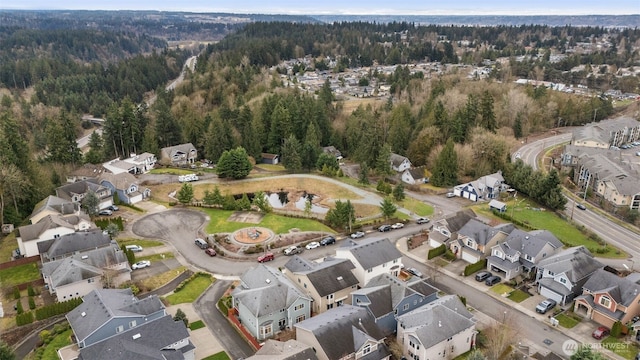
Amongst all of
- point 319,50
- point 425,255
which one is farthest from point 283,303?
point 319,50

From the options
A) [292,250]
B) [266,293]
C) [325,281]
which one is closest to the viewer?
[266,293]

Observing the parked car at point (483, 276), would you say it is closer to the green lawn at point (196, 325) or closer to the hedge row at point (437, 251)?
the hedge row at point (437, 251)

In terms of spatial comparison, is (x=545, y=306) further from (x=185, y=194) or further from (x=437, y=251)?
A: (x=185, y=194)

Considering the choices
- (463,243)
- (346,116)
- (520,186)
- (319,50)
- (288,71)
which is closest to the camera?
(463,243)

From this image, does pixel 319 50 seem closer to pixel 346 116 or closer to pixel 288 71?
pixel 288 71

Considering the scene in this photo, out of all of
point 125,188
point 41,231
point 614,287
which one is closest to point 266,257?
point 41,231

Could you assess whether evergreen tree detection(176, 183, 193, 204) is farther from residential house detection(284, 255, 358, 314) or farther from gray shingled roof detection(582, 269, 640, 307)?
gray shingled roof detection(582, 269, 640, 307)

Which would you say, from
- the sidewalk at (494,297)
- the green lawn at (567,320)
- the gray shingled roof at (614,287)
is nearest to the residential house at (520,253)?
the sidewalk at (494,297)

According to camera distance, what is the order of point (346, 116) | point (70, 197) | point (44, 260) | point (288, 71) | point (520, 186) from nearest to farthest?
point (44, 260) < point (70, 197) < point (520, 186) < point (346, 116) < point (288, 71)
